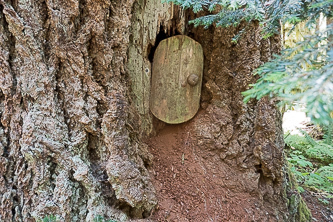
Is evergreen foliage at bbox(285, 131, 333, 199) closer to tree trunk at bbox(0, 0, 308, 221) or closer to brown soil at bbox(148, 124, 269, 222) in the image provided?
tree trunk at bbox(0, 0, 308, 221)

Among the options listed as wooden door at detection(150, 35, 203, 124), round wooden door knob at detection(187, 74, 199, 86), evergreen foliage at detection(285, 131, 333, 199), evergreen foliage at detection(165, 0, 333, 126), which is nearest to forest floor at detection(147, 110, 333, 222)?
wooden door at detection(150, 35, 203, 124)

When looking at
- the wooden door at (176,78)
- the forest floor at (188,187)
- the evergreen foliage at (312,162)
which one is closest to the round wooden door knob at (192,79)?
the wooden door at (176,78)

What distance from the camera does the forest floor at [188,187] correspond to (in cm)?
187

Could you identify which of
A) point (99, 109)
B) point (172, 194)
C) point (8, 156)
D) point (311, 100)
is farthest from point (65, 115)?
point (311, 100)

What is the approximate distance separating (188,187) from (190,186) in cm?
2

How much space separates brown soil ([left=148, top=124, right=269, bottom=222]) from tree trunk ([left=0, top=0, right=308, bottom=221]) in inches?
0.6

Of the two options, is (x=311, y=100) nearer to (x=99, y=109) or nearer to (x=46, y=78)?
(x=99, y=109)

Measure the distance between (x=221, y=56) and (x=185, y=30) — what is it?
1.69ft

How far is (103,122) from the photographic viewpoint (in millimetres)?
1598

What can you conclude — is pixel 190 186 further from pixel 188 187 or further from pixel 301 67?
pixel 301 67

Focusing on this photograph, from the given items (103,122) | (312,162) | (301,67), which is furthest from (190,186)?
(312,162)

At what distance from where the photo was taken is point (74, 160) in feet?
4.95

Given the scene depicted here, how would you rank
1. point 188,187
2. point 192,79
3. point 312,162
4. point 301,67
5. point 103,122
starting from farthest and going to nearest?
point 312,162
point 192,79
point 188,187
point 103,122
point 301,67

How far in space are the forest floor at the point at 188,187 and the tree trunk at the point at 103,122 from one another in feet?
0.06
